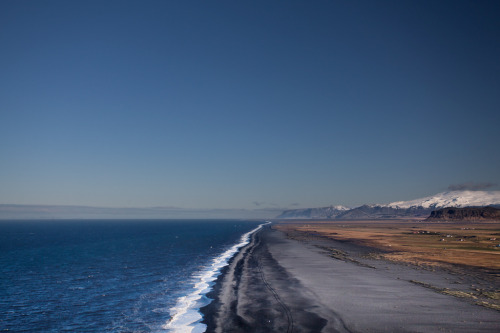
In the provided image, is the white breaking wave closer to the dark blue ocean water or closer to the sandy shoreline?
the dark blue ocean water

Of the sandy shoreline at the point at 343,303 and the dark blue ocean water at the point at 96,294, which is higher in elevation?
the sandy shoreline at the point at 343,303

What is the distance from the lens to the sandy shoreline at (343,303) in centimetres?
2219

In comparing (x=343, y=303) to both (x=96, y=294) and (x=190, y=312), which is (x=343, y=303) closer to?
(x=190, y=312)

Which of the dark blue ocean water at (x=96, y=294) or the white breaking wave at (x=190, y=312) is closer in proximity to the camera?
the white breaking wave at (x=190, y=312)

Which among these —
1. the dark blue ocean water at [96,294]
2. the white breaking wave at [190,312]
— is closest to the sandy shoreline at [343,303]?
the white breaking wave at [190,312]

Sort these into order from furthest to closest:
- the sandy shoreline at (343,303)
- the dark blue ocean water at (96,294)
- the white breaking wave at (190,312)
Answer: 1. the dark blue ocean water at (96,294)
2. the white breaking wave at (190,312)
3. the sandy shoreline at (343,303)

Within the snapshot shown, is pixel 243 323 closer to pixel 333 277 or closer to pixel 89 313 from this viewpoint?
pixel 89 313

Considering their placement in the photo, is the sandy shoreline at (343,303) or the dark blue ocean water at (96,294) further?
the dark blue ocean water at (96,294)

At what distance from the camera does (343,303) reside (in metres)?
27.6

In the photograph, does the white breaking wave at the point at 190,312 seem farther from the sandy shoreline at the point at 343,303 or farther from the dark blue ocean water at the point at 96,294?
the sandy shoreline at the point at 343,303

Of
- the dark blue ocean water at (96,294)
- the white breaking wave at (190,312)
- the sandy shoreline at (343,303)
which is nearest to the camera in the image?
the sandy shoreline at (343,303)

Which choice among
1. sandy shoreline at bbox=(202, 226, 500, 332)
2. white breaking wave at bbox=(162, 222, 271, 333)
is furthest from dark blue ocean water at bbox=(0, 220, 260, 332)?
sandy shoreline at bbox=(202, 226, 500, 332)

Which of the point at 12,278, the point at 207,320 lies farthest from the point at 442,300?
the point at 12,278

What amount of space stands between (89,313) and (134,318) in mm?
4828
